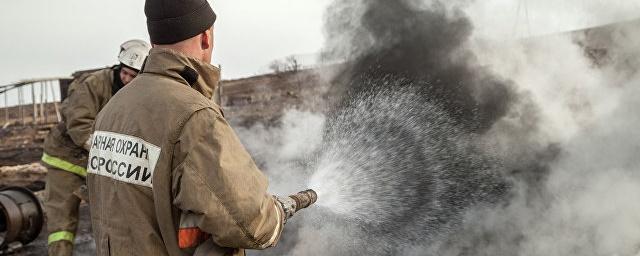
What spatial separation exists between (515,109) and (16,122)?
14.5 metres

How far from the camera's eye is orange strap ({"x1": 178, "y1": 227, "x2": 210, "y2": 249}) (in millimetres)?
1932

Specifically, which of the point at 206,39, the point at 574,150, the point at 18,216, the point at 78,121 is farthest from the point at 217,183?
the point at 18,216

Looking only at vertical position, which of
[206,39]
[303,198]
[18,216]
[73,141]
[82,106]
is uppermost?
[206,39]

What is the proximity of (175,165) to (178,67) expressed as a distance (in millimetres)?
395

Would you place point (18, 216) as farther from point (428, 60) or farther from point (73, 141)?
point (428, 60)

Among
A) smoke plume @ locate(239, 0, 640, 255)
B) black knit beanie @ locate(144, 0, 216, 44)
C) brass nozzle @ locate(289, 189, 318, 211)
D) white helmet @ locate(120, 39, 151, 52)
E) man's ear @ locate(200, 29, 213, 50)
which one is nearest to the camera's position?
black knit beanie @ locate(144, 0, 216, 44)

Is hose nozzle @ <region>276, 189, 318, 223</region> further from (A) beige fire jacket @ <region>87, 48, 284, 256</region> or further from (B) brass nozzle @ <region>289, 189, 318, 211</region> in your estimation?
(A) beige fire jacket @ <region>87, 48, 284, 256</region>

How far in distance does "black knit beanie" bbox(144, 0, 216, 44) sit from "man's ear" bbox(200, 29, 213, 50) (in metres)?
0.05

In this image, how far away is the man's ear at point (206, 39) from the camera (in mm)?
2189

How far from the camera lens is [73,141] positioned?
16.7 feet

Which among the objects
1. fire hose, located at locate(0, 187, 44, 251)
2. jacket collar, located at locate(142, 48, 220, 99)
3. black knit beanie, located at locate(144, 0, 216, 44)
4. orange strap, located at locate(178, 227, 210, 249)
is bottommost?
fire hose, located at locate(0, 187, 44, 251)

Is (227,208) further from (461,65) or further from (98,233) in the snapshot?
(461,65)

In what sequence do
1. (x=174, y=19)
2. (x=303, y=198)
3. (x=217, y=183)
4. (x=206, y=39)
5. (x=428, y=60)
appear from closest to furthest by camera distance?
(x=217, y=183) → (x=174, y=19) → (x=206, y=39) → (x=303, y=198) → (x=428, y=60)

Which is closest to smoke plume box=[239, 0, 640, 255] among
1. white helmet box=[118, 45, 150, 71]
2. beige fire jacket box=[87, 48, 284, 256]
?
white helmet box=[118, 45, 150, 71]
